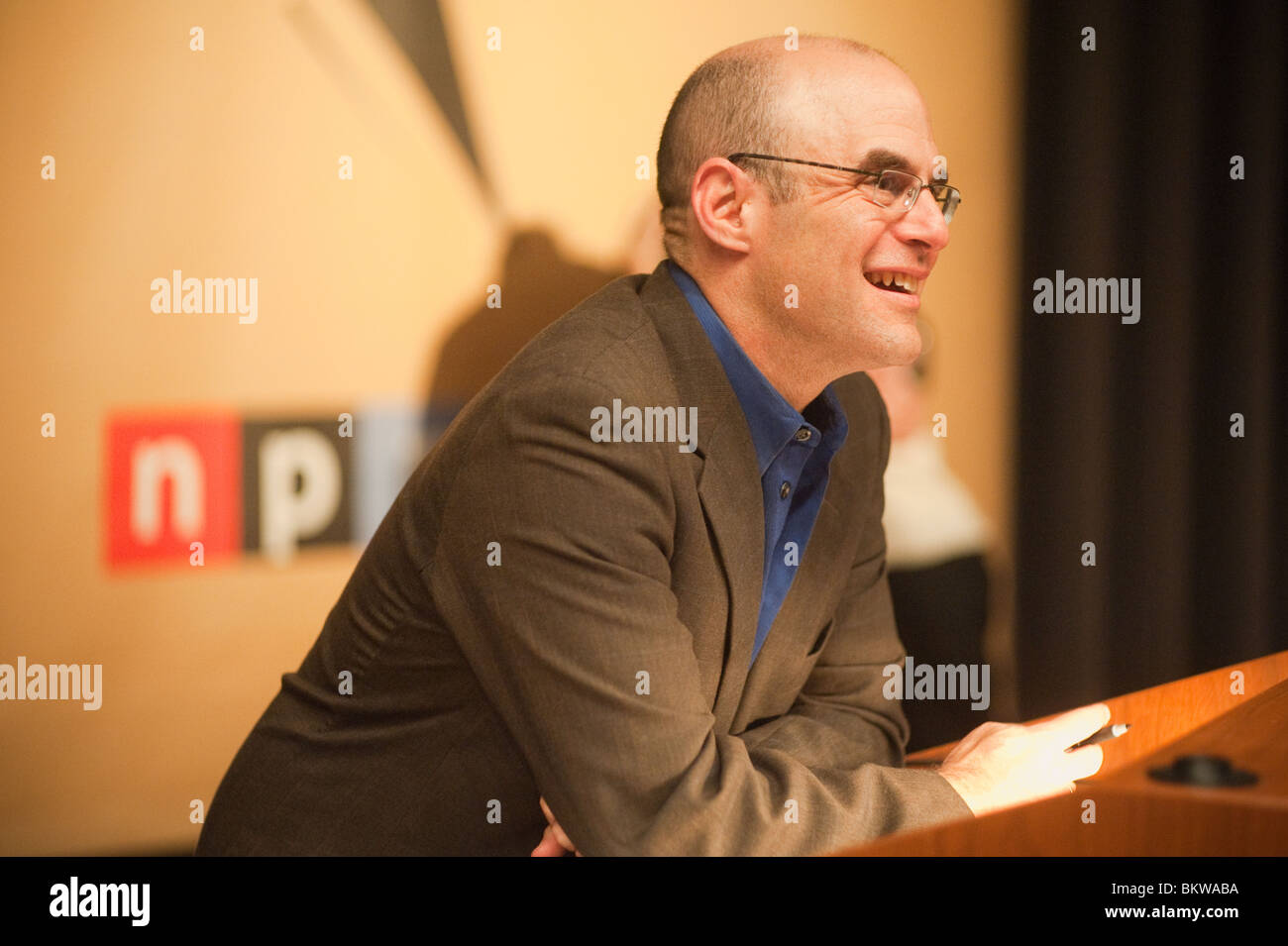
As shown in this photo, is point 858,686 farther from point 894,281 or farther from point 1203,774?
point 1203,774

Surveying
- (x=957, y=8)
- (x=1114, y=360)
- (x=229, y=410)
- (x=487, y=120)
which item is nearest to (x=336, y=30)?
(x=487, y=120)

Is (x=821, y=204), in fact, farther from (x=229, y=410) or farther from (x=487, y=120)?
(x=229, y=410)

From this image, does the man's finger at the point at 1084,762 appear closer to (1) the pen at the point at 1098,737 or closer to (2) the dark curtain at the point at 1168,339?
(1) the pen at the point at 1098,737

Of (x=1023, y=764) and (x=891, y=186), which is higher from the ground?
(x=891, y=186)

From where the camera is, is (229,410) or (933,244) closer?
(933,244)

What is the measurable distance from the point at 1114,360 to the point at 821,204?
128cm

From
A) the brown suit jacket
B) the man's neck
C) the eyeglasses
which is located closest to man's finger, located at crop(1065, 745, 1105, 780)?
the brown suit jacket

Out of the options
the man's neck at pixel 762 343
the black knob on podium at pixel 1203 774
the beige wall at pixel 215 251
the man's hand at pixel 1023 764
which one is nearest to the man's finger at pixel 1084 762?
the man's hand at pixel 1023 764

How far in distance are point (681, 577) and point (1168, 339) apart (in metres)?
1.58

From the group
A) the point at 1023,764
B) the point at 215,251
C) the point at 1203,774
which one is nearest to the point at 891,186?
the point at 1023,764

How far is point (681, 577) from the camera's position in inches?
46.6

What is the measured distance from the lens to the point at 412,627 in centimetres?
120

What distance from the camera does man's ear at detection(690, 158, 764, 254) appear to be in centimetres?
134

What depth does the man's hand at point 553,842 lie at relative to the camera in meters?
1.15
